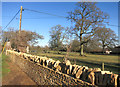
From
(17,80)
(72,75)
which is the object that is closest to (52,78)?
(72,75)

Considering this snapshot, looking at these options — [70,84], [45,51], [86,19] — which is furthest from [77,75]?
[86,19]

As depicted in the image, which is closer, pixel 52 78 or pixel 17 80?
pixel 52 78

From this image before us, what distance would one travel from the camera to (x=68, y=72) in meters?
2.33

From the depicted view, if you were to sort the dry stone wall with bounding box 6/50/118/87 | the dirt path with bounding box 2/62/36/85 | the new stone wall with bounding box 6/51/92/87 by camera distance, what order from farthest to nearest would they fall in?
the dirt path with bounding box 2/62/36/85, the new stone wall with bounding box 6/51/92/87, the dry stone wall with bounding box 6/50/118/87

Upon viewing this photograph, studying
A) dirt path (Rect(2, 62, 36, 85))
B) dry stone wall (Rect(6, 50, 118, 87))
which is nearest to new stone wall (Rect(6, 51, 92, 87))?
dry stone wall (Rect(6, 50, 118, 87))

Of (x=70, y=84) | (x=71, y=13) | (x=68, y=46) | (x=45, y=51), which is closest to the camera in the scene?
(x=70, y=84)

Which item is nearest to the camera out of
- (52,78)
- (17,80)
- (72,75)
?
(72,75)

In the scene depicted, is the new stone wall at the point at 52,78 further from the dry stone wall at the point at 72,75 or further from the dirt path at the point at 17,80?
Result: the dirt path at the point at 17,80

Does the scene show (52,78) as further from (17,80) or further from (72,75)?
(17,80)

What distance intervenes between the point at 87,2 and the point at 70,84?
22.8 meters

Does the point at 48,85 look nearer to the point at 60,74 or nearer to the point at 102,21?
the point at 60,74

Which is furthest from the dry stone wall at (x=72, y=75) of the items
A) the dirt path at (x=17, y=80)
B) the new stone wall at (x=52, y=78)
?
the dirt path at (x=17, y=80)

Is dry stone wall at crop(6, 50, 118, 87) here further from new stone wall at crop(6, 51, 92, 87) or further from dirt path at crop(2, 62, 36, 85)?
dirt path at crop(2, 62, 36, 85)

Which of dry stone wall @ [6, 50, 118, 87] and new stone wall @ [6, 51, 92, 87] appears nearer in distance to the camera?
dry stone wall @ [6, 50, 118, 87]
